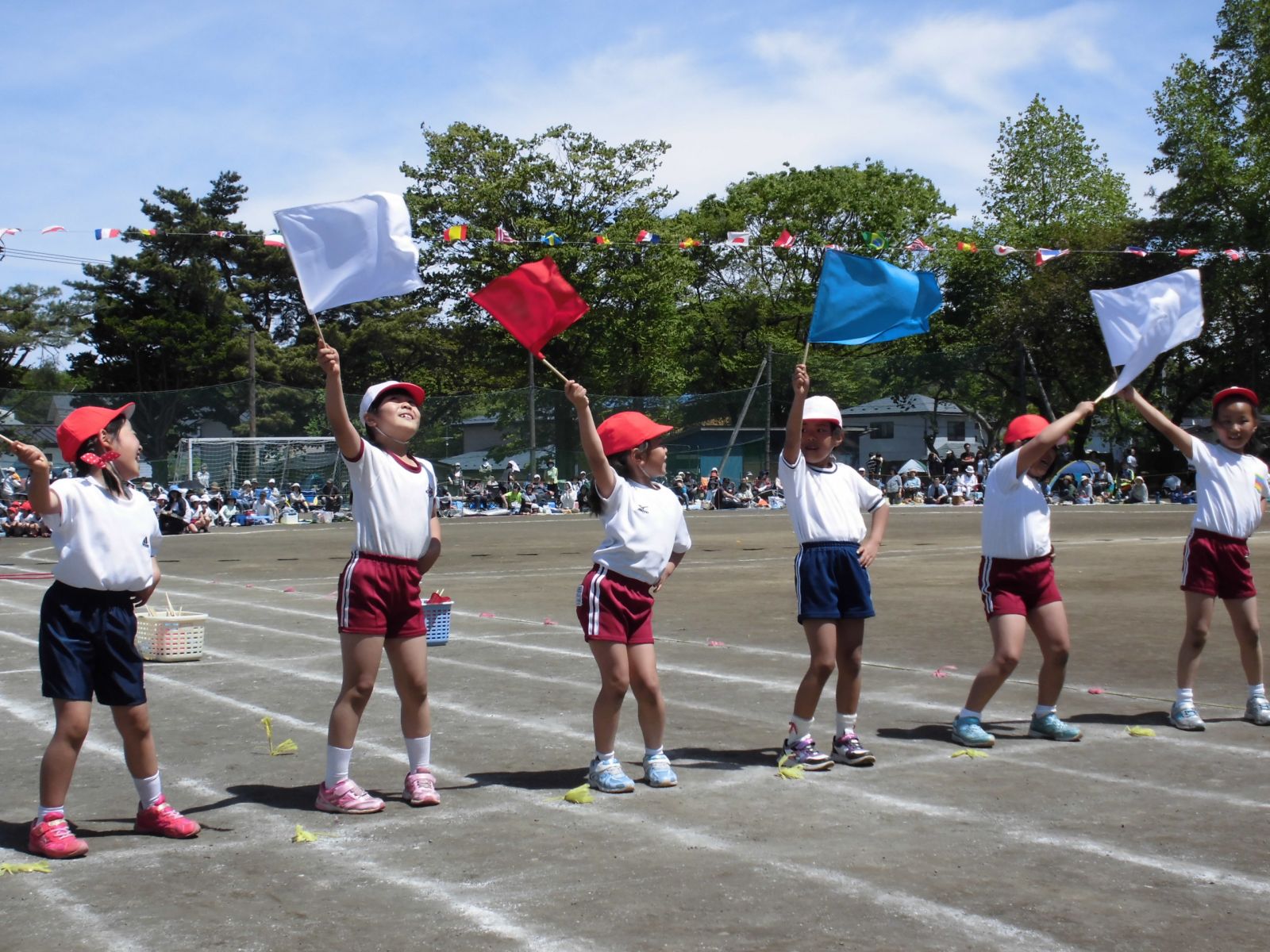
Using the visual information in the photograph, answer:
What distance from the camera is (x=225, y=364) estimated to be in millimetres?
60656

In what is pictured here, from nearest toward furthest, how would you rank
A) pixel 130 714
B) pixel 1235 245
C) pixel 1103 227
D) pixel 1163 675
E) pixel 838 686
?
pixel 130 714 → pixel 838 686 → pixel 1163 675 → pixel 1235 245 → pixel 1103 227

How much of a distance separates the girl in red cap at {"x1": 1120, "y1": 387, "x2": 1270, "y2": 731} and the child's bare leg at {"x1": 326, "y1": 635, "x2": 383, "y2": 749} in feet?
14.5

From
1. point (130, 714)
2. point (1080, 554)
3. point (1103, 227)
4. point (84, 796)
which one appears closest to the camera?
point (130, 714)

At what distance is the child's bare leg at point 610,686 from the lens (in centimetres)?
592

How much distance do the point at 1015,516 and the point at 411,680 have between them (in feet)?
10.9

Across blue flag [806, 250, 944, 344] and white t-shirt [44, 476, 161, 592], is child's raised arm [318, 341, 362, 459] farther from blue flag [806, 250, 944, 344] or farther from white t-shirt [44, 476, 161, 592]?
blue flag [806, 250, 944, 344]

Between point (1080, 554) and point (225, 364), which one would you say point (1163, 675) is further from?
point (225, 364)

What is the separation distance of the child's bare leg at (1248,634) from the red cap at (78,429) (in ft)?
19.4

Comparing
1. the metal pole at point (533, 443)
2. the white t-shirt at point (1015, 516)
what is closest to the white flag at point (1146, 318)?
the white t-shirt at point (1015, 516)

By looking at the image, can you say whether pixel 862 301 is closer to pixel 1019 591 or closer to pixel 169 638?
pixel 1019 591

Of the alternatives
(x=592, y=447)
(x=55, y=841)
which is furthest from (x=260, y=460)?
(x=55, y=841)

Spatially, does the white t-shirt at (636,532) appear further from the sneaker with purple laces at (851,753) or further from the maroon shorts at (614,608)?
the sneaker with purple laces at (851,753)

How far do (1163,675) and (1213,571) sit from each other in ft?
6.41

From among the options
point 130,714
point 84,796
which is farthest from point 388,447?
point 84,796
